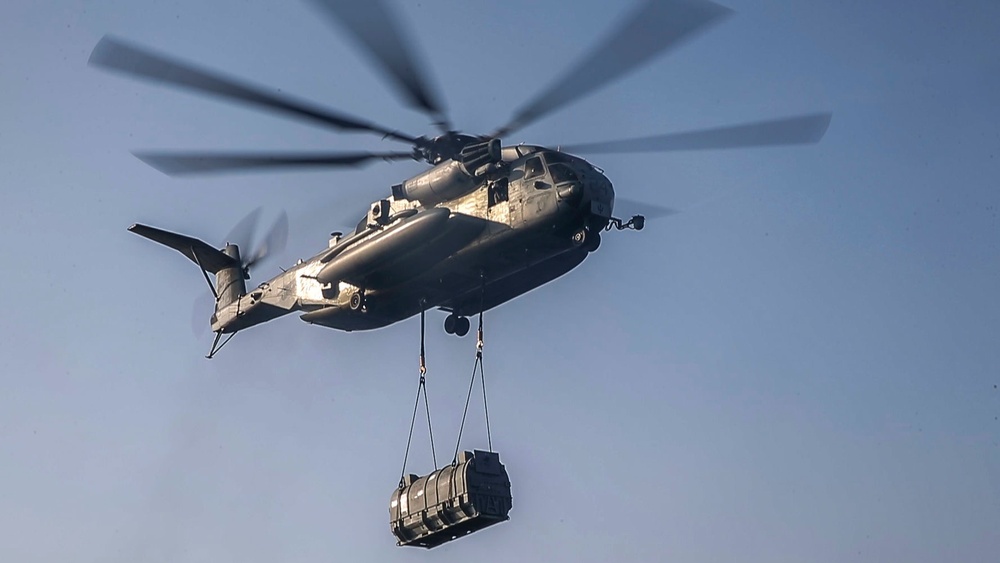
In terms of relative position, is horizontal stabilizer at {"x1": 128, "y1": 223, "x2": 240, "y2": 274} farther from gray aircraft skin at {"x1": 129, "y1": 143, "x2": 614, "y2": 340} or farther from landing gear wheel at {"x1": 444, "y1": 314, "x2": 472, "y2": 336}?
landing gear wheel at {"x1": 444, "y1": 314, "x2": 472, "y2": 336}

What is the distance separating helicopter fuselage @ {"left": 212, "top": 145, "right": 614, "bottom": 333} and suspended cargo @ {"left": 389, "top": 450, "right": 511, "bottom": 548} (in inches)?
136

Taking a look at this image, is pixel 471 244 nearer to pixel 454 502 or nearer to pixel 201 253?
pixel 454 502

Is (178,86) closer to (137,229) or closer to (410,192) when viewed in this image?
(410,192)

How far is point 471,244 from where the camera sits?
79.0 feet

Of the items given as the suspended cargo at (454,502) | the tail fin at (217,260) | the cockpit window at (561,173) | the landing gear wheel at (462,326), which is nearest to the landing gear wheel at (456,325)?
the landing gear wheel at (462,326)

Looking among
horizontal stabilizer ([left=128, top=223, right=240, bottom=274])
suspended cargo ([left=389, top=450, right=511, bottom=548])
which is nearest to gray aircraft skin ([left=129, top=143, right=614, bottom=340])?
suspended cargo ([left=389, top=450, right=511, bottom=548])

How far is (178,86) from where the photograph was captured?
2058cm

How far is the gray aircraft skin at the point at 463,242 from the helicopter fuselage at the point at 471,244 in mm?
19

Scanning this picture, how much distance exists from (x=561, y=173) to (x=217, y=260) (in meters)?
11.8

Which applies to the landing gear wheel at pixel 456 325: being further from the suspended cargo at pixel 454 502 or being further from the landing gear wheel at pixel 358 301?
the suspended cargo at pixel 454 502

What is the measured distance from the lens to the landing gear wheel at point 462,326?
2672 cm

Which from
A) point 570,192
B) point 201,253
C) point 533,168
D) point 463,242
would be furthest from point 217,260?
point 570,192

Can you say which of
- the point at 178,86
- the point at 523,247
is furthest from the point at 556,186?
the point at 178,86

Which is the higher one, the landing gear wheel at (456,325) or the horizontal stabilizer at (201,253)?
the horizontal stabilizer at (201,253)
